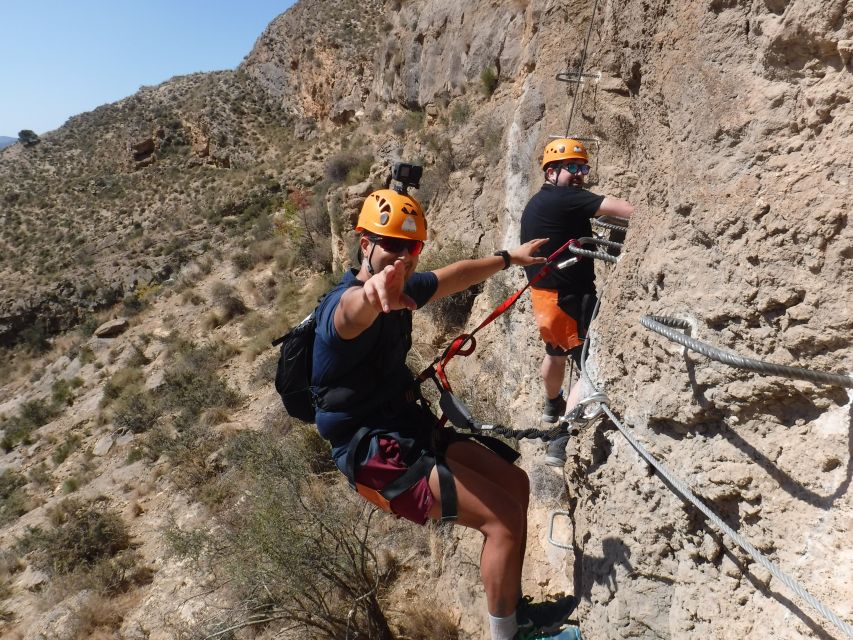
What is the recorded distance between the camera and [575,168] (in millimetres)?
3203

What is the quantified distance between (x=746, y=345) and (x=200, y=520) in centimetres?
761

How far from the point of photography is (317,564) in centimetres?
388

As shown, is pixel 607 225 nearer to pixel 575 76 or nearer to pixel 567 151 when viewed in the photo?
pixel 567 151

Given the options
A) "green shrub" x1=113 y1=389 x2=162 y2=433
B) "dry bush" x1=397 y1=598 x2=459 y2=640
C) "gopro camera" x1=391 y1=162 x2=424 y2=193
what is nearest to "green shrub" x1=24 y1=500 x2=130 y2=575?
"green shrub" x1=113 y1=389 x2=162 y2=433

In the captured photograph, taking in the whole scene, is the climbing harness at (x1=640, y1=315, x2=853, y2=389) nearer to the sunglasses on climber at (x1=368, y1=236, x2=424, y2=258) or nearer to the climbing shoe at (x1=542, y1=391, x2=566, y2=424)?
the sunglasses on climber at (x1=368, y1=236, x2=424, y2=258)

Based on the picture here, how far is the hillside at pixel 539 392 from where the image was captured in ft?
4.40

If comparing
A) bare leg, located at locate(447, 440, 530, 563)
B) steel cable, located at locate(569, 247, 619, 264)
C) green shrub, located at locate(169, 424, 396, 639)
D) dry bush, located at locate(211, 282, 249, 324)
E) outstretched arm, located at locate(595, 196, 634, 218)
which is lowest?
dry bush, located at locate(211, 282, 249, 324)

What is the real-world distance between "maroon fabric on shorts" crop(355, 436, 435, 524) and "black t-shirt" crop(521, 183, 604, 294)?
5.19 feet

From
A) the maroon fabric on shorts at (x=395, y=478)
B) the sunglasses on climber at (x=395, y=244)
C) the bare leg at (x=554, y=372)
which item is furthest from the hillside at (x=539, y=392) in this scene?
the sunglasses on climber at (x=395, y=244)

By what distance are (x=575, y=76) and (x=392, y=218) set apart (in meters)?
3.37

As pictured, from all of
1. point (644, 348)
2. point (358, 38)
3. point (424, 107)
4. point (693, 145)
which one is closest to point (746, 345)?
point (644, 348)

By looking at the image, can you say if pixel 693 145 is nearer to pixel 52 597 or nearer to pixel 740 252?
pixel 740 252

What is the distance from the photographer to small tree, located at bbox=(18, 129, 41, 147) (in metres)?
39.2

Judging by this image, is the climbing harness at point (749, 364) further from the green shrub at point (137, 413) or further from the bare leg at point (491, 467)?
the green shrub at point (137, 413)
